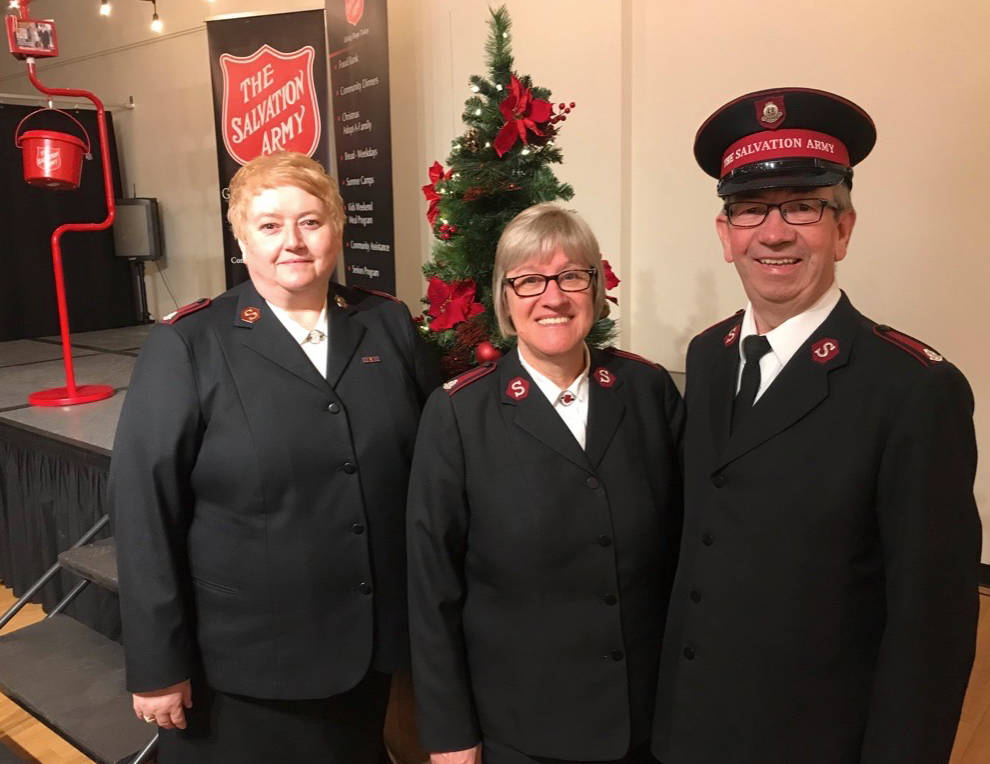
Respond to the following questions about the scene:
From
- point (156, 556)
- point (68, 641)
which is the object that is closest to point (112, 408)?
point (68, 641)

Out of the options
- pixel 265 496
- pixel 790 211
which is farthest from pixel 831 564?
pixel 265 496

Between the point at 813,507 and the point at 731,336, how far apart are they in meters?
0.33

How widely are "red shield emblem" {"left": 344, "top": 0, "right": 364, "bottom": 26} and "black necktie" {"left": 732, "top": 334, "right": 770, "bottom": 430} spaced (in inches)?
147

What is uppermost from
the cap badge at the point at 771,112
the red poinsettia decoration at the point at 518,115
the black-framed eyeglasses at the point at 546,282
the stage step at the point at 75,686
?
the red poinsettia decoration at the point at 518,115

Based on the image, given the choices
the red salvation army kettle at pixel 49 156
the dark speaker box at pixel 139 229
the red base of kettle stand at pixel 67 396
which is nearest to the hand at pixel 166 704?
the red base of kettle stand at pixel 67 396

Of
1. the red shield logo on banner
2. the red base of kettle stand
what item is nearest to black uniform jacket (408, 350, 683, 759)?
the red base of kettle stand

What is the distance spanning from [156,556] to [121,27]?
678 centimetres

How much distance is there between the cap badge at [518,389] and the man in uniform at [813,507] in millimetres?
299

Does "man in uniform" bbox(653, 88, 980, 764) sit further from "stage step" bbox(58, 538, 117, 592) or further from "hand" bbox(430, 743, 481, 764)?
"stage step" bbox(58, 538, 117, 592)

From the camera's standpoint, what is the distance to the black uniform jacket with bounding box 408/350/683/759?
132cm

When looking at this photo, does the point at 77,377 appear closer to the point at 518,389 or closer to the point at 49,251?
the point at 49,251

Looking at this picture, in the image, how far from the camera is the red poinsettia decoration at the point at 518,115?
2033 millimetres

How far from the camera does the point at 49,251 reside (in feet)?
21.9

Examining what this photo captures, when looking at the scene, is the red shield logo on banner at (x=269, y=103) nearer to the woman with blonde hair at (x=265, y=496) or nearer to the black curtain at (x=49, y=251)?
the black curtain at (x=49, y=251)
